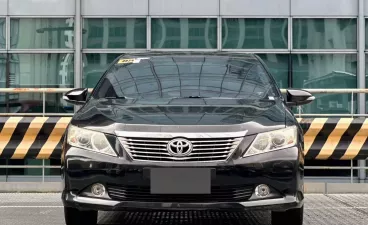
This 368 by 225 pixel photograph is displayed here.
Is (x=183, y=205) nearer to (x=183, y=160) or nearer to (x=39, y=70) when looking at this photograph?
(x=183, y=160)

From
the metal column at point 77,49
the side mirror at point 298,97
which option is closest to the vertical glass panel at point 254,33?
the metal column at point 77,49

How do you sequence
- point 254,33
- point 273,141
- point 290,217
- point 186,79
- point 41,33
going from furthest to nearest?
point 41,33 < point 254,33 < point 186,79 < point 290,217 < point 273,141

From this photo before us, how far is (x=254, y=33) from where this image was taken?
41.8 ft

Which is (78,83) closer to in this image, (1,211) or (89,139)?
(1,211)

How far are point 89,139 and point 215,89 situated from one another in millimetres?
1512

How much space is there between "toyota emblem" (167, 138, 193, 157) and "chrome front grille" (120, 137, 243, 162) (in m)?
0.02

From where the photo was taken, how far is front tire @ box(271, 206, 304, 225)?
5.05m

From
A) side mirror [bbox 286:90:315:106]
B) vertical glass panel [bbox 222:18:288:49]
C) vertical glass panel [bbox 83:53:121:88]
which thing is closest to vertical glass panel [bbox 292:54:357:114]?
vertical glass panel [bbox 222:18:288:49]

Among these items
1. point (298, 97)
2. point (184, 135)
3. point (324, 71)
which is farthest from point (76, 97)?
point (324, 71)

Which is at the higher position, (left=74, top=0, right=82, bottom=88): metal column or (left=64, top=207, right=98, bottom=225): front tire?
(left=74, top=0, right=82, bottom=88): metal column

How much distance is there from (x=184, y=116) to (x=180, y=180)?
53 centimetres

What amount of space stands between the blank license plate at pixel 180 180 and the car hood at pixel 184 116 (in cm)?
31

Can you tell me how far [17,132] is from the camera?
8.41 meters

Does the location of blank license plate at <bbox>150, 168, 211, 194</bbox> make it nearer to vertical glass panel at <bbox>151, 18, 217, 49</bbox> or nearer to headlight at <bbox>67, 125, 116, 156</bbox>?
headlight at <bbox>67, 125, 116, 156</bbox>
